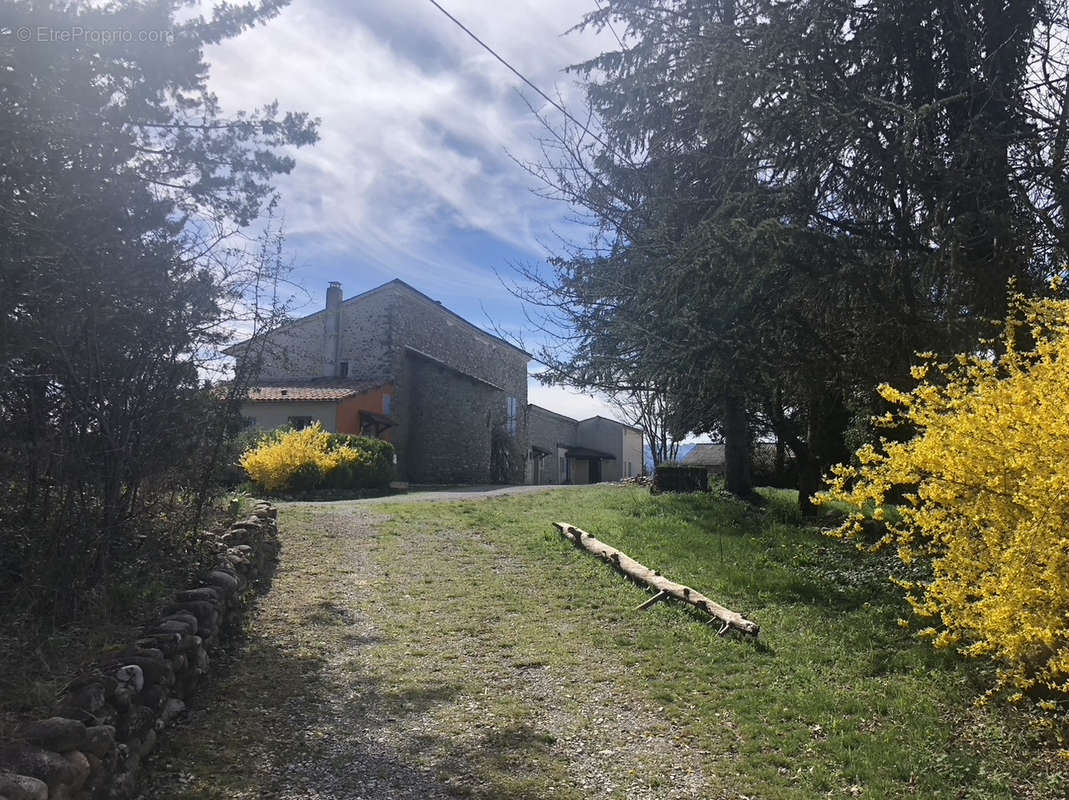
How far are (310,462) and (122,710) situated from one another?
12697 millimetres

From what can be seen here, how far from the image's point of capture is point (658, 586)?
729cm

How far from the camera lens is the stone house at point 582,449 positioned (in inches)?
1753

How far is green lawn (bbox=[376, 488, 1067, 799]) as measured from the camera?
3961mm

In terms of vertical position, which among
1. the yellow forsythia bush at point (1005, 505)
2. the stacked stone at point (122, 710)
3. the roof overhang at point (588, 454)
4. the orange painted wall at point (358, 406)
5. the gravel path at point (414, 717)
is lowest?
the gravel path at point (414, 717)

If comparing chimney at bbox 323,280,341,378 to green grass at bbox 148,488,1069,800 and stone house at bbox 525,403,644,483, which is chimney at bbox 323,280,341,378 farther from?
green grass at bbox 148,488,1069,800

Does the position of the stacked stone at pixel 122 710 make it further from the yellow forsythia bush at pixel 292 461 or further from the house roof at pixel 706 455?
the house roof at pixel 706 455

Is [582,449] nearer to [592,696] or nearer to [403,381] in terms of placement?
[403,381]

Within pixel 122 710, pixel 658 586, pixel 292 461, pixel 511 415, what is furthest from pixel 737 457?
pixel 511 415

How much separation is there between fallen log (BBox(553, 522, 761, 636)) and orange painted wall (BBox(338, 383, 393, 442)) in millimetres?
14765

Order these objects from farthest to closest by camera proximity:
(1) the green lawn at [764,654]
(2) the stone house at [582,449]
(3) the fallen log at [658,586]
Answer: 1. (2) the stone house at [582,449]
2. (3) the fallen log at [658,586]
3. (1) the green lawn at [764,654]

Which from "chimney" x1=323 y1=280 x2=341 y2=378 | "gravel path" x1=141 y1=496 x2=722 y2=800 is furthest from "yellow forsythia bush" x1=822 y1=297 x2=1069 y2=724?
"chimney" x1=323 y1=280 x2=341 y2=378

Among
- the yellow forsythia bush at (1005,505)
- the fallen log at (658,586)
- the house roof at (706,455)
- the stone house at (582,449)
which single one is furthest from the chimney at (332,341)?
the house roof at (706,455)

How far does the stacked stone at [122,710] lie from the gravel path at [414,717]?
0.58ft

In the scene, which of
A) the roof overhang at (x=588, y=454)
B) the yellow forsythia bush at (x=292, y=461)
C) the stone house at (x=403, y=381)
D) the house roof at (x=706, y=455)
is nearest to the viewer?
the yellow forsythia bush at (x=292, y=461)
